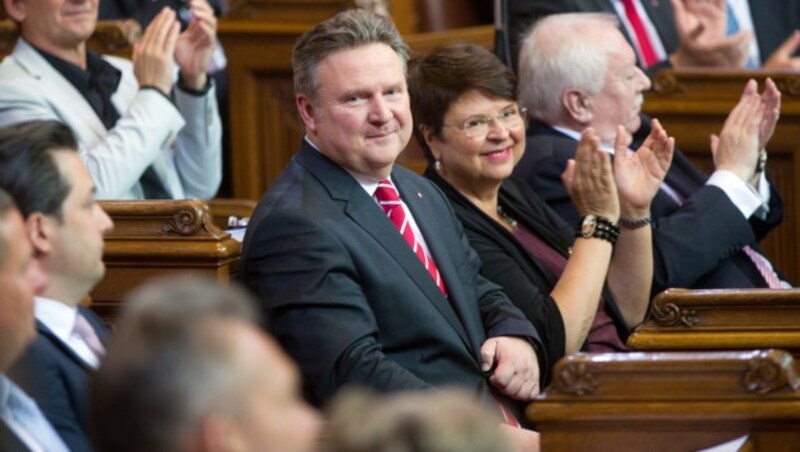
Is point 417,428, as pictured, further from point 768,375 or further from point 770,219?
point 770,219

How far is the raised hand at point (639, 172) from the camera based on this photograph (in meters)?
3.37

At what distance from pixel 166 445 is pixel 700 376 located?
4.04 ft

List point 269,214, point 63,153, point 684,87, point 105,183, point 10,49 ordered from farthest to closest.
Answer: point 684,87
point 10,49
point 105,183
point 269,214
point 63,153

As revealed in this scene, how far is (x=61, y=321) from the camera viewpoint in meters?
2.22

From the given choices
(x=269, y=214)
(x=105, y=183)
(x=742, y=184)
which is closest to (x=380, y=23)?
(x=269, y=214)

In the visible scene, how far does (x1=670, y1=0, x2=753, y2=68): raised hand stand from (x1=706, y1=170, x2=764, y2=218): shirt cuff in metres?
0.97

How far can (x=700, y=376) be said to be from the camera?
2352 mm

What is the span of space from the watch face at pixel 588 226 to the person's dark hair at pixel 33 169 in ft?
4.24

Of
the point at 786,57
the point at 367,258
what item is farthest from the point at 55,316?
the point at 786,57

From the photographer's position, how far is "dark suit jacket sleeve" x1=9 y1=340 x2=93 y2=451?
2.09 m

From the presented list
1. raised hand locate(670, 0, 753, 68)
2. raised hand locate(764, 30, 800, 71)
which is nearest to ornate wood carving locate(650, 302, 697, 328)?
raised hand locate(670, 0, 753, 68)

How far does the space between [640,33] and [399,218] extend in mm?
1972

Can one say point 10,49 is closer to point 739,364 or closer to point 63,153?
point 63,153

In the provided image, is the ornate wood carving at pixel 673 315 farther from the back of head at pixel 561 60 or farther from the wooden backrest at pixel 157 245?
the back of head at pixel 561 60
